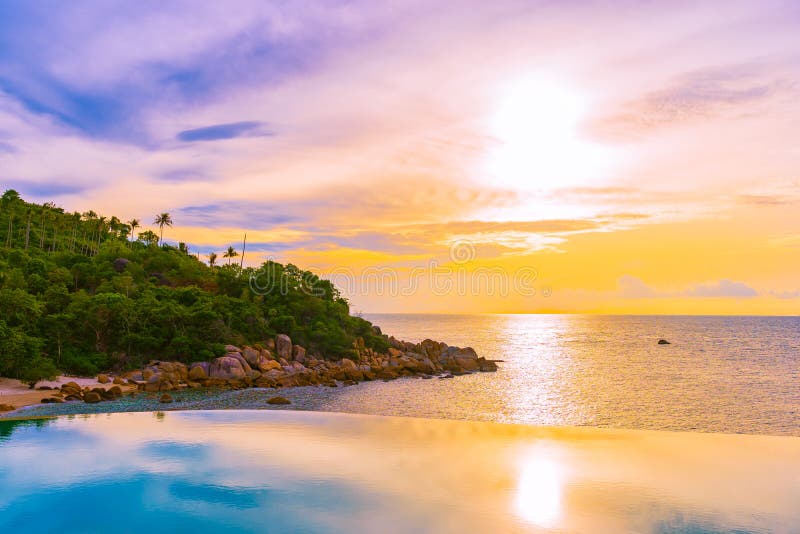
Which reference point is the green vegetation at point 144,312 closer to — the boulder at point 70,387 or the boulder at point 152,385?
the boulder at point 70,387

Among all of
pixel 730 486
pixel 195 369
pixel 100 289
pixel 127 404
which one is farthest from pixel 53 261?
pixel 730 486

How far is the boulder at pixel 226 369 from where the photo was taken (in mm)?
44312

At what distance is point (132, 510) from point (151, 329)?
36302 mm

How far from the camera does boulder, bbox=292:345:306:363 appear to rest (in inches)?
2134

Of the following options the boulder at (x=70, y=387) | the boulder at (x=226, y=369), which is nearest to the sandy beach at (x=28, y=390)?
the boulder at (x=70, y=387)

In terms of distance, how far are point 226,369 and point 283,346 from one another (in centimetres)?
965

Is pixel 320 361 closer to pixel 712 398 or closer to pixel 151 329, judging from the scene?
pixel 151 329

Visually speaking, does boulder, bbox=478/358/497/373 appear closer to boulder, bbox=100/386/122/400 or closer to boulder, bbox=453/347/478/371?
boulder, bbox=453/347/478/371

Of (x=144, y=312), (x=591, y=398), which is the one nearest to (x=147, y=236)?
(x=144, y=312)

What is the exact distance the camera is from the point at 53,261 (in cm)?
6222

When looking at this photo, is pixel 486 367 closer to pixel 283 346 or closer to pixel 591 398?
pixel 591 398

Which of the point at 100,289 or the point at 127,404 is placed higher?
the point at 100,289

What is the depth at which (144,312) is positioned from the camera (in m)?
48.4

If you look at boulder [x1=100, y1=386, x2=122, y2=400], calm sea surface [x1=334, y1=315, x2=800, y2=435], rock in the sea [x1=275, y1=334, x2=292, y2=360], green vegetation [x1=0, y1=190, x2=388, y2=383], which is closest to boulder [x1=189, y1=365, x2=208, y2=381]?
green vegetation [x1=0, y1=190, x2=388, y2=383]
